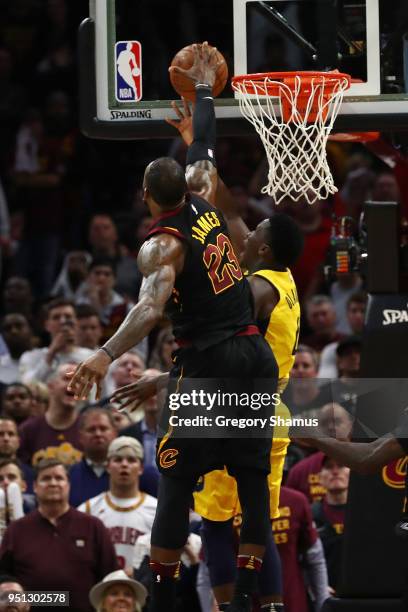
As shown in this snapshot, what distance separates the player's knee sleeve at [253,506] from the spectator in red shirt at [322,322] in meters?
6.05

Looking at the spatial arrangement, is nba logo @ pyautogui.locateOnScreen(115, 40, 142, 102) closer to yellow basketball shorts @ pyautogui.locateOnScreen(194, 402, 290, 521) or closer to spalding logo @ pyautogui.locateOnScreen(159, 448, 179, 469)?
yellow basketball shorts @ pyautogui.locateOnScreen(194, 402, 290, 521)

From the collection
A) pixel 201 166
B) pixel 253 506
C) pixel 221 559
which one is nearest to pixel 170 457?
pixel 253 506

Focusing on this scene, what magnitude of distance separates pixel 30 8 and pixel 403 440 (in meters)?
11.9

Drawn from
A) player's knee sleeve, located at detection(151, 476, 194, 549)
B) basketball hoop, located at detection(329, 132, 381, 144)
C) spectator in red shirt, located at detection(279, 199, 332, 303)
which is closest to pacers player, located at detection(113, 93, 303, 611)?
player's knee sleeve, located at detection(151, 476, 194, 549)

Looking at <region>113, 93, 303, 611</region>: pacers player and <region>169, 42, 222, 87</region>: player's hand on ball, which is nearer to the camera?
<region>113, 93, 303, 611</region>: pacers player

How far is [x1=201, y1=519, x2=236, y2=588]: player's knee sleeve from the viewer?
8.39m

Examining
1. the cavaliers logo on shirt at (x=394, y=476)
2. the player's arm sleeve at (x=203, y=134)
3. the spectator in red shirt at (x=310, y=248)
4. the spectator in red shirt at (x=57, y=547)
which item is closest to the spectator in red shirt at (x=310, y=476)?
the cavaliers logo on shirt at (x=394, y=476)

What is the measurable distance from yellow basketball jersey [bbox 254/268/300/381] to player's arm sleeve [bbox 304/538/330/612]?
2.06m

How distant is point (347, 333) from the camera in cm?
1427

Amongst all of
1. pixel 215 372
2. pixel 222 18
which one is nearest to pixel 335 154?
pixel 222 18

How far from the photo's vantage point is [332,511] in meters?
11.0

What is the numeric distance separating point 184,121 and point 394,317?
84.2 inches

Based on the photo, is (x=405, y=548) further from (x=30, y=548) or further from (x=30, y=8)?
(x=30, y=8)

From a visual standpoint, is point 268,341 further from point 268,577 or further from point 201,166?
point 268,577
